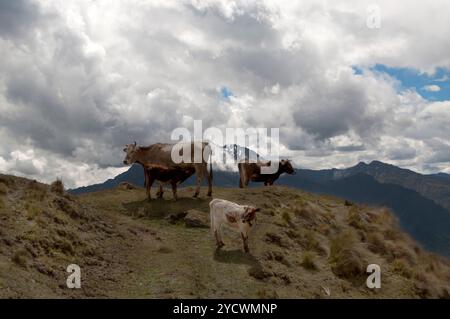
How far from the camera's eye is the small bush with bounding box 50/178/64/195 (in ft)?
79.1

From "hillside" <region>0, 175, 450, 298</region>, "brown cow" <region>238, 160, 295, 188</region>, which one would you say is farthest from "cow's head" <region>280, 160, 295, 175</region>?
"hillside" <region>0, 175, 450, 298</region>

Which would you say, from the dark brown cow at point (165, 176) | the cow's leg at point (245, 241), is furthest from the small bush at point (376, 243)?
the dark brown cow at point (165, 176)

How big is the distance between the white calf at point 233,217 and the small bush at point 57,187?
890 centimetres

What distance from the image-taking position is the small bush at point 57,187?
949 inches

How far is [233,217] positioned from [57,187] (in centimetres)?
1049

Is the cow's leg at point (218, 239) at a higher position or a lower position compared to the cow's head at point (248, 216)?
lower

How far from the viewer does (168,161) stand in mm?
31031

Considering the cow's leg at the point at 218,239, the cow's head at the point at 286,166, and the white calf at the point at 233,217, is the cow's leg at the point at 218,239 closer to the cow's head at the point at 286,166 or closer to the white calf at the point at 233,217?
the white calf at the point at 233,217

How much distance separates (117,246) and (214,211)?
5066 millimetres

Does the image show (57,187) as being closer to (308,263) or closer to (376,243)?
(308,263)

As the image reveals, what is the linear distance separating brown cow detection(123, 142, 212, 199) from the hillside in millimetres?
1680

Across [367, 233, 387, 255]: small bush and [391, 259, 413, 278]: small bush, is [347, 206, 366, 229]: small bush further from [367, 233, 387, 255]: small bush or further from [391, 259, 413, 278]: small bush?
[391, 259, 413, 278]: small bush

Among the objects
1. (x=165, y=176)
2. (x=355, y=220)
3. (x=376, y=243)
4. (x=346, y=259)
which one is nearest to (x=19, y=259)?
(x=165, y=176)

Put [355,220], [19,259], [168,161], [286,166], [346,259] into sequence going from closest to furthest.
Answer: [19,259] → [346,259] → [355,220] → [168,161] → [286,166]
